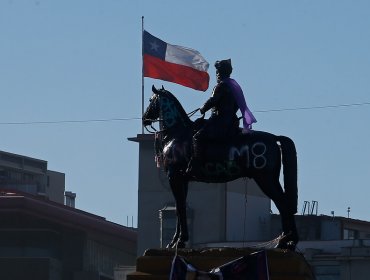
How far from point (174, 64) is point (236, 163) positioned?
3477 cm

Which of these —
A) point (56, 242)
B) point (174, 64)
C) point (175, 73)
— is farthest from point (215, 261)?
point (56, 242)

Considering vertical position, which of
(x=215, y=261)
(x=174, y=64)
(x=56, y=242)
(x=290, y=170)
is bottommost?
(x=215, y=261)

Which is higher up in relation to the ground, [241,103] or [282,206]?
[241,103]

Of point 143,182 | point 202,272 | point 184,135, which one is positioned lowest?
point 202,272

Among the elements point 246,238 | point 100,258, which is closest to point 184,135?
point 246,238

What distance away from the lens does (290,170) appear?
76.0 ft

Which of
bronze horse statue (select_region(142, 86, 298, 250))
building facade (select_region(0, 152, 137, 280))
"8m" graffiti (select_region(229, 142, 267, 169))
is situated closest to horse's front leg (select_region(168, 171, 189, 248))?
bronze horse statue (select_region(142, 86, 298, 250))

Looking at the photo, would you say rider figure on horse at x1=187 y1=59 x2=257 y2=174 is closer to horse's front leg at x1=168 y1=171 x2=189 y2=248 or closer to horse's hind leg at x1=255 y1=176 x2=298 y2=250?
horse's front leg at x1=168 y1=171 x2=189 y2=248

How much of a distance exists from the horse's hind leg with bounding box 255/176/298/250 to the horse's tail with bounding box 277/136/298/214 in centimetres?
8

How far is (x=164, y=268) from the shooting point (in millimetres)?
22922

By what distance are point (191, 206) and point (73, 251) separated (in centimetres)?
652

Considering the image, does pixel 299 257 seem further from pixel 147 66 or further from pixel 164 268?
pixel 147 66

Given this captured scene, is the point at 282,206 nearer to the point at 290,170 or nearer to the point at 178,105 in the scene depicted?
the point at 290,170

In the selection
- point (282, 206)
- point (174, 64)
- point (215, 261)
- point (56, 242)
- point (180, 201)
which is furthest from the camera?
point (56, 242)
